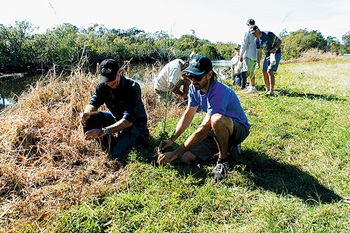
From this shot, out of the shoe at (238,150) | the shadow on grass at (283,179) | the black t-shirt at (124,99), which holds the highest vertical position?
the black t-shirt at (124,99)

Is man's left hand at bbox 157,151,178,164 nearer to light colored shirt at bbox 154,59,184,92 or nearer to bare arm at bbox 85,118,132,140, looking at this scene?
bare arm at bbox 85,118,132,140

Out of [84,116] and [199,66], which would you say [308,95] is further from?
[84,116]

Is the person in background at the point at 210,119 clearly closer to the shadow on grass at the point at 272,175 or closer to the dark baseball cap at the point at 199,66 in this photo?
the dark baseball cap at the point at 199,66

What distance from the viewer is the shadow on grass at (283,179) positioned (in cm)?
212

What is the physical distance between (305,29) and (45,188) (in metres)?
36.8

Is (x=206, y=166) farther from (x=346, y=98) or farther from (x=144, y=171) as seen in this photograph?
(x=346, y=98)

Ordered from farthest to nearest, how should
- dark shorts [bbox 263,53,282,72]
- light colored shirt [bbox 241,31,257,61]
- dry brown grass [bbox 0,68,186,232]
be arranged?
light colored shirt [bbox 241,31,257,61] → dark shorts [bbox 263,53,282,72] → dry brown grass [bbox 0,68,186,232]

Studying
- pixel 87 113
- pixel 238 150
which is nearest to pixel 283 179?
pixel 238 150

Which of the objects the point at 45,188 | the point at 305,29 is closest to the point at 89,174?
the point at 45,188

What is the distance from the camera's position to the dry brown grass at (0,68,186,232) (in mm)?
2092

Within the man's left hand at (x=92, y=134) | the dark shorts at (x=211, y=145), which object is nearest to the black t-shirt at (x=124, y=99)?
the man's left hand at (x=92, y=134)

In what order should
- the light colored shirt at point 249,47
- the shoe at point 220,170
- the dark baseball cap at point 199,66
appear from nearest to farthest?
1. the dark baseball cap at point 199,66
2. the shoe at point 220,170
3. the light colored shirt at point 249,47

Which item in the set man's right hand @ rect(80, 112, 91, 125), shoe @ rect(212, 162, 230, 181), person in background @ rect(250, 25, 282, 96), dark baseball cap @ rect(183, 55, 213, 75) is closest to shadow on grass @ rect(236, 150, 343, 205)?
shoe @ rect(212, 162, 230, 181)

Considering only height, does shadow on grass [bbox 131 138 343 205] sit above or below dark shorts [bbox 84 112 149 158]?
below
